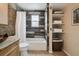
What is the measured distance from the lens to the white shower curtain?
213 centimetres

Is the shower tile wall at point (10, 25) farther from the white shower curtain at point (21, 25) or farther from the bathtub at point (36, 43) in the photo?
the bathtub at point (36, 43)

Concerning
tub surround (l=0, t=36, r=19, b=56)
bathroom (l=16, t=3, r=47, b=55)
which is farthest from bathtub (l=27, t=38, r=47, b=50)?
tub surround (l=0, t=36, r=19, b=56)

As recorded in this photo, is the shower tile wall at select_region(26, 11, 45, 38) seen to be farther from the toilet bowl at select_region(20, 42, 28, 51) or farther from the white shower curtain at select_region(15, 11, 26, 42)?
the toilet bowl at select_region(20, 42, 28, 51)

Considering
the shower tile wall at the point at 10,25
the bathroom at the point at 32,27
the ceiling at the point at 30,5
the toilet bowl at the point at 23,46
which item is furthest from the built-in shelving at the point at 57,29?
the shower tile wall at the point at 10,25

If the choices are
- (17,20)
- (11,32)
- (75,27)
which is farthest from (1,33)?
(75,27)

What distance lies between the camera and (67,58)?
5.16 ft

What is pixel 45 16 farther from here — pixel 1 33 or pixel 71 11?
pixel 1 33

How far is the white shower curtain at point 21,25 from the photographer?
213 centimetres

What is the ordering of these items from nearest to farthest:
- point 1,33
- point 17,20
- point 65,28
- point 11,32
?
1. point 1,33
2. point 11,32
3. point 17,20
4. point 65,28

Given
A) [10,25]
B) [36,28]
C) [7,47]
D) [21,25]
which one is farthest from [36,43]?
[7,47]

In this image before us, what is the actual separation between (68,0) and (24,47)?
1.13 m

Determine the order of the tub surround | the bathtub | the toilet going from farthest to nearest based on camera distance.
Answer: the bathtub → the toilet → the tub surround

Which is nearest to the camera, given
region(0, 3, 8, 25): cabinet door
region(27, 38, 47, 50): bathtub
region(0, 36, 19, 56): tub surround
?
region(0, 36, 19, 56): tub surround

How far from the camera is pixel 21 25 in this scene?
7.32ft
